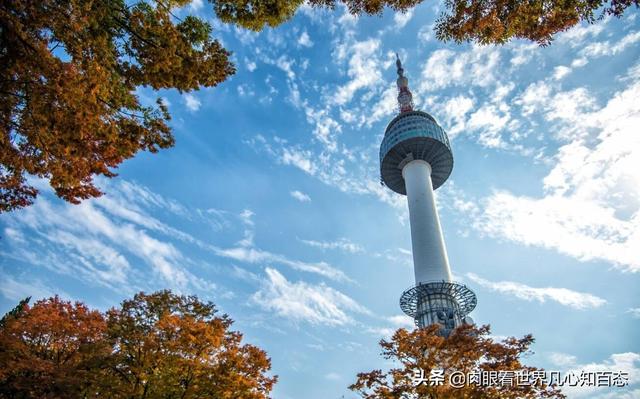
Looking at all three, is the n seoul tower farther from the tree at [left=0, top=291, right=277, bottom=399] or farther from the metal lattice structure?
the tree at [left=0, top=291, right=277, bottom=399]

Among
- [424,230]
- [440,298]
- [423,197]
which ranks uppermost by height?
[423,197]

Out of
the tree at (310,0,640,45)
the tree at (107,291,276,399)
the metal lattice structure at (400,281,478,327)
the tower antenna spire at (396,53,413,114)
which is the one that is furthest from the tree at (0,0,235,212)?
the tower antenna spire at (396,53,413,114)

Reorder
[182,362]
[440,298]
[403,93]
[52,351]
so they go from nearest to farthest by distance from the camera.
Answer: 1. [182,362]
2. [52,351]
3. [440,298]
4. [403,93]

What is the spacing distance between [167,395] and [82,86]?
11.5 m

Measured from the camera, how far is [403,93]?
6269 cm

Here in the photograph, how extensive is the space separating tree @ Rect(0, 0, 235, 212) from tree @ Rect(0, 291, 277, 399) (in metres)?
7.69

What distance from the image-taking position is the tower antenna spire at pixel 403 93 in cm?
6020

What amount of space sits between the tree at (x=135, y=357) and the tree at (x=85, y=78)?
25.2 ft

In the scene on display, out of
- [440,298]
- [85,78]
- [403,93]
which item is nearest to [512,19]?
[85,78]

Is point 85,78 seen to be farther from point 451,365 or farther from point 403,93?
point 403,93

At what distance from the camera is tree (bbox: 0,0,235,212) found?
273 inches

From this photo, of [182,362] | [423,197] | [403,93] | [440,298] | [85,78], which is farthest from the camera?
[403,93]

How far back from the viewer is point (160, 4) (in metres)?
8.00

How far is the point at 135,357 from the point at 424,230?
38.1 meters
